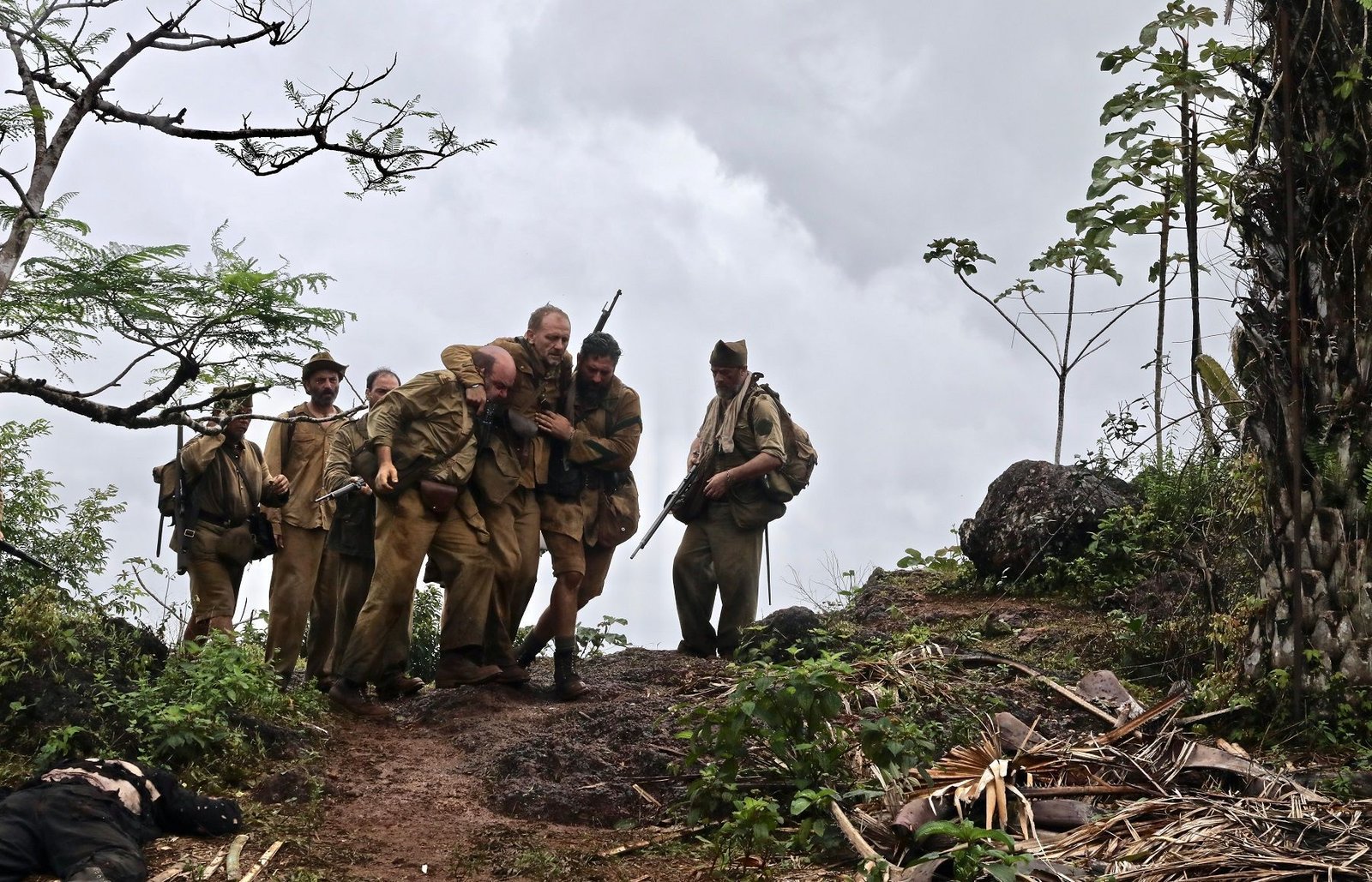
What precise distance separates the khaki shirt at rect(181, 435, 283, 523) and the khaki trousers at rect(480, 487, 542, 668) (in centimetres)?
171

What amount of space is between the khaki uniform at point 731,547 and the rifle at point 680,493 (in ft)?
0.30

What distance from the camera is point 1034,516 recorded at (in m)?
12.0

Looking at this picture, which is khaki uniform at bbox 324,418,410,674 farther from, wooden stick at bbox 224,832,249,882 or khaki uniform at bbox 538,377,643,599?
wooden stick at bbox 224,832,249,882

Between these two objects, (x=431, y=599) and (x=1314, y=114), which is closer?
(x=1314, y=114)

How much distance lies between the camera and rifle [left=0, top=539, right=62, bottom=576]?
300 inches

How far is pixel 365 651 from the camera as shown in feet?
28.4

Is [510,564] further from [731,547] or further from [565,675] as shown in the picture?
[731,547]

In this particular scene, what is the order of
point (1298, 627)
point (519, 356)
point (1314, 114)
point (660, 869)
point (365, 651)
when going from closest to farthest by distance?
point (660, 869) < point (1298, 627) < point (1314, 114) < point (365, 651) < point (519, 356)

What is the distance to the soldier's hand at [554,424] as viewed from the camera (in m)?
9.16

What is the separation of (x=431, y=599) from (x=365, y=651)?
13.0 ft

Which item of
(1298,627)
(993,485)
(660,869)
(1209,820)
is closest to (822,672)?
(660,869)

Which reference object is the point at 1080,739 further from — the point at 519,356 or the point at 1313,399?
the point at 519,356

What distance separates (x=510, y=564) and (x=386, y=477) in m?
1.10

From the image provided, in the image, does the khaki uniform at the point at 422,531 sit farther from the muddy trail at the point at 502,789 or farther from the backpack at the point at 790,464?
the backpack at the point at 790,464
